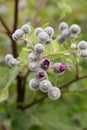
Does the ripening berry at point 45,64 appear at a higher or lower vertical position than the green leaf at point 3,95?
higher

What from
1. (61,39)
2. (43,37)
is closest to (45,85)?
(43,37)

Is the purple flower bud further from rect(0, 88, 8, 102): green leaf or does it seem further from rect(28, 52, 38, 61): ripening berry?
rect(0, 88, 8, 102): green leaf

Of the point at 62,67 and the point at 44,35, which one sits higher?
the point at 44,35

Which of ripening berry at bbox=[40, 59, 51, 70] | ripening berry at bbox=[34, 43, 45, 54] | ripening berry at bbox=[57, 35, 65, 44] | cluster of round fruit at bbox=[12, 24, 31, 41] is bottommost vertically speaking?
ripening berry at bbox=[57, 35, 65, 44]

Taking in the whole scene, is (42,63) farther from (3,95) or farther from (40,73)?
(3,95)

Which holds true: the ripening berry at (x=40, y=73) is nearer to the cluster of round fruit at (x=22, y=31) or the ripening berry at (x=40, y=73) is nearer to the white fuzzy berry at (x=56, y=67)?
the white fuzzy berry at (x=56, y=67)

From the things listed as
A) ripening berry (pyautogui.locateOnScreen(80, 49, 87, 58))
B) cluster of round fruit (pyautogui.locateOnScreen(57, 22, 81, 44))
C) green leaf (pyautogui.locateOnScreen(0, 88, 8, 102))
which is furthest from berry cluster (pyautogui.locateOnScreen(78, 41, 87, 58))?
green leaf (pyautogui.locateOnScreen(0, 88, 8, 102))

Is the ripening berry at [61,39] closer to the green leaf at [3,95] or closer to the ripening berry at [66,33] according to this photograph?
the ripening berry at [66,33]

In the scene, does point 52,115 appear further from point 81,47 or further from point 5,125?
point 81,47

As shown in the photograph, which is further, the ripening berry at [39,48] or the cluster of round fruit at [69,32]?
the cluster of round fruit at [69,32]

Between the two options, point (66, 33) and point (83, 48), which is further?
point (66, 33)

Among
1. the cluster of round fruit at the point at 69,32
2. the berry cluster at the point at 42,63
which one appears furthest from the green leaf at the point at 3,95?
the cluster of round fruit at the point at 69,32

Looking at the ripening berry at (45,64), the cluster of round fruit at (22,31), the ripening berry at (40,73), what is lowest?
the ripening berry at (40,73)
